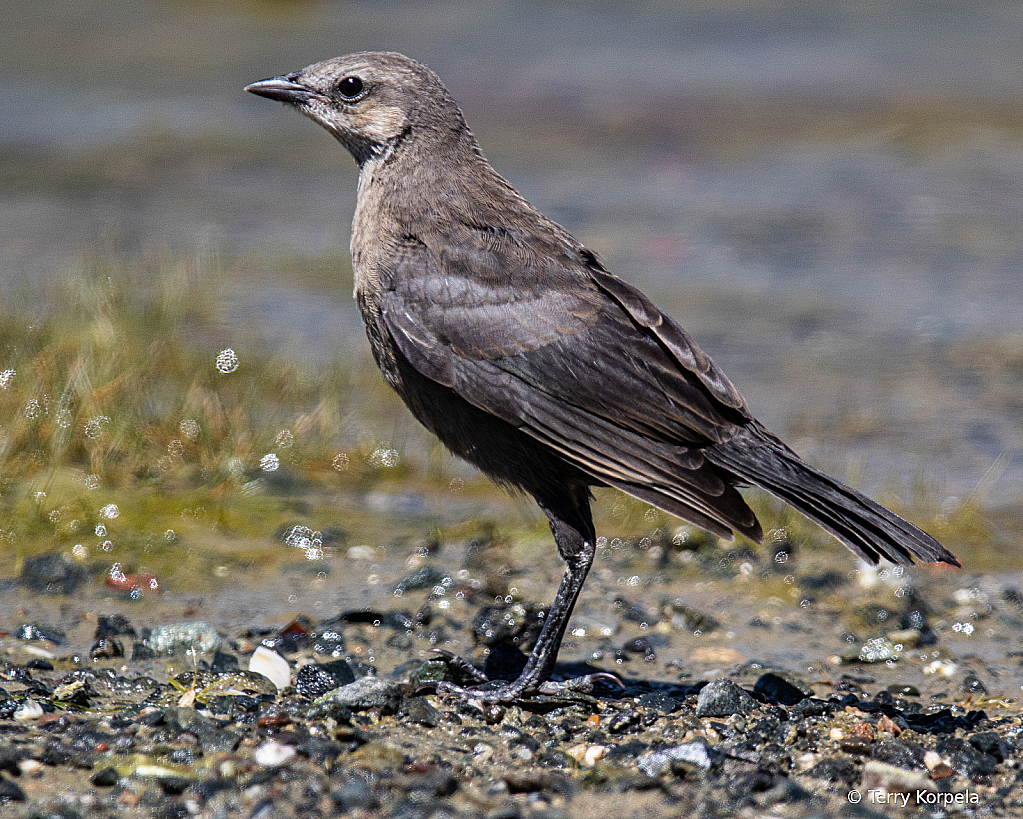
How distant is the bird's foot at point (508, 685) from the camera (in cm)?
438

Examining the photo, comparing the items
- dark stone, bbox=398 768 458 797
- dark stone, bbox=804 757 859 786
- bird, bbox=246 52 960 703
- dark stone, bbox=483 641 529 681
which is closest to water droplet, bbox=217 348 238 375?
bird, bbox=246 52 960 703

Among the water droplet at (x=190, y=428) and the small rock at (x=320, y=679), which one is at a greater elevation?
the water droplet at (x=190, y=428)

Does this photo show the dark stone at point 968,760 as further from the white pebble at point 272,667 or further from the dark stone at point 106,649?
the dark stone at point 106,649

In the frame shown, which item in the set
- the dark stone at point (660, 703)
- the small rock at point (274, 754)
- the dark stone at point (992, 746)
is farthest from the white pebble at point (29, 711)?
the dark stone at point (992, 746)

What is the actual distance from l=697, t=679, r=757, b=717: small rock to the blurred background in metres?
1.94

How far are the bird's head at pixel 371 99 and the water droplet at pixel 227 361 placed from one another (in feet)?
8.50

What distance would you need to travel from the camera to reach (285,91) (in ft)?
17.4

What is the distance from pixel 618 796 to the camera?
3656 millimetres

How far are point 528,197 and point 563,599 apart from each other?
7.74 metres

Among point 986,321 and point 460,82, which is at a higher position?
point 460,82

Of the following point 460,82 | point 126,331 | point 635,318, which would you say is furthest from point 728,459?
point 460,82

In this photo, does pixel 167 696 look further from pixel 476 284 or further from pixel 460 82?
pixel 460 82

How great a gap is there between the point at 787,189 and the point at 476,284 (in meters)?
8.96

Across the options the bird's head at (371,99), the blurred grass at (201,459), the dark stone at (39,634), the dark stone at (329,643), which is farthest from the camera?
the blurred grass at (201,459)
